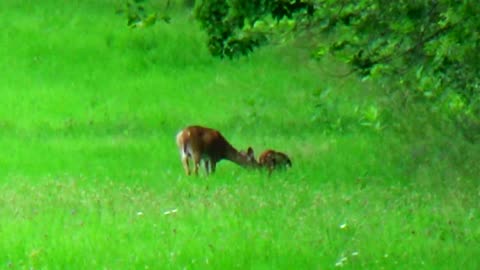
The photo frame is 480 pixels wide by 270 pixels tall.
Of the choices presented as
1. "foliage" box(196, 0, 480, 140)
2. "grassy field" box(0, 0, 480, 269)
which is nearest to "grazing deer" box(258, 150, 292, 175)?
"grassy field" box(0, 0, 480, 269)

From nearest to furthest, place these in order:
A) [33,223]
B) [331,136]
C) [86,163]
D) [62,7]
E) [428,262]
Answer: [428,262] → [33,223] → [86,163] → [331,136] → [62,7]

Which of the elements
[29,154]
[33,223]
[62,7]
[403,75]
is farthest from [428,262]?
[62,7]

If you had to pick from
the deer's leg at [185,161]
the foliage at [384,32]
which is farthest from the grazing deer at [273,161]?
the foliage at [384,32]

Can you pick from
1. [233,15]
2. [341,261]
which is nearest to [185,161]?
[341,261]

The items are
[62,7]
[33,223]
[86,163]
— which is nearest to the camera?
[33,223]

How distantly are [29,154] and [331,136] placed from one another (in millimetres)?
6908

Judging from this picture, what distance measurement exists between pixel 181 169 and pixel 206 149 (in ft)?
1.98

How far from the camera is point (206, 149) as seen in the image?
23625 mm

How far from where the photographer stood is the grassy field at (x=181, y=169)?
1389 centimetres

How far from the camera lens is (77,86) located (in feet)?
111

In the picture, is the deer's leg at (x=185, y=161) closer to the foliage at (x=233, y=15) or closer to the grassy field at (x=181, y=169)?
the grassy field at (x=181, y=169)

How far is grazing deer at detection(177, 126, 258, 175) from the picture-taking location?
23.6m

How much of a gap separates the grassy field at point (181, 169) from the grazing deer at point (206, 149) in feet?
0.95

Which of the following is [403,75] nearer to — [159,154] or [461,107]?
[461,107]
